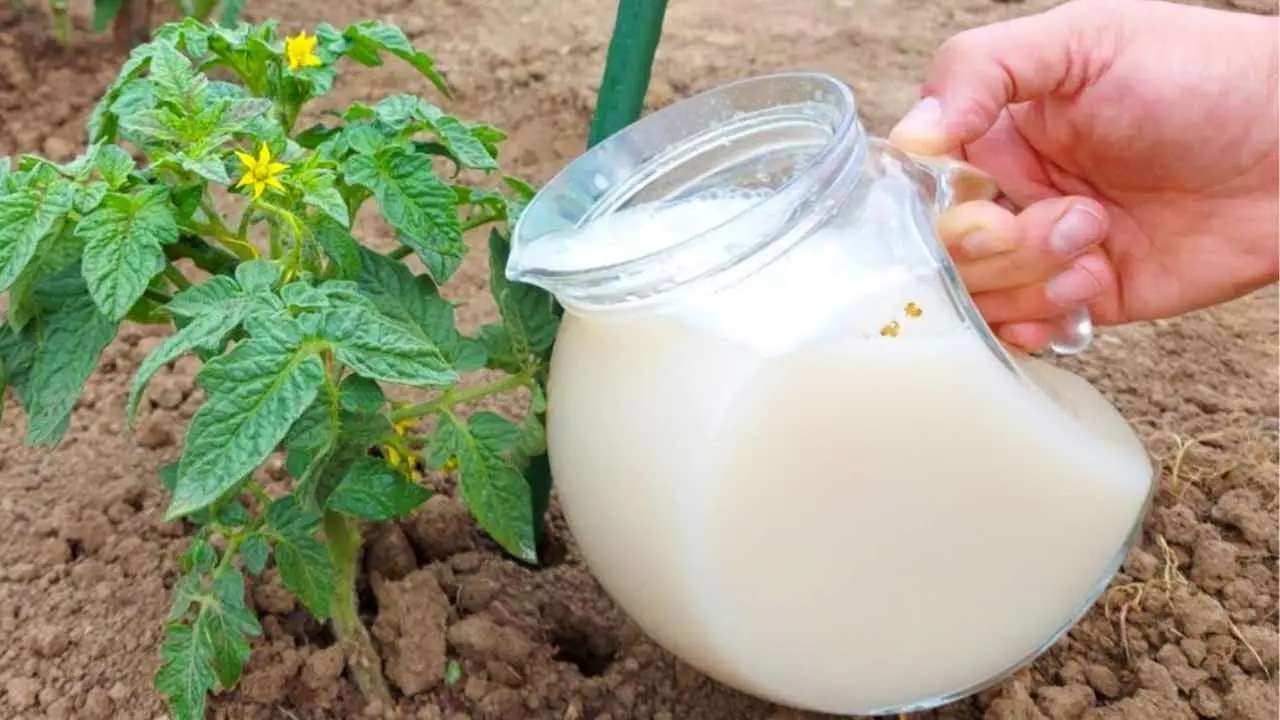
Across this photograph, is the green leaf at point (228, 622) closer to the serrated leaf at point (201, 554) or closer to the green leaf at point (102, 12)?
the serrated leaf at point (201, 554)

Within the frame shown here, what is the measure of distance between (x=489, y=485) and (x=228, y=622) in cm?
23

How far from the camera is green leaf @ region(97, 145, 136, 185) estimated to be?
3.26 feet

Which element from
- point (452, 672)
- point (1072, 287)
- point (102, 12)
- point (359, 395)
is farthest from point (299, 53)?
point (102, 12)

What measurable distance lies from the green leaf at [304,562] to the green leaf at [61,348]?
0.59 feet

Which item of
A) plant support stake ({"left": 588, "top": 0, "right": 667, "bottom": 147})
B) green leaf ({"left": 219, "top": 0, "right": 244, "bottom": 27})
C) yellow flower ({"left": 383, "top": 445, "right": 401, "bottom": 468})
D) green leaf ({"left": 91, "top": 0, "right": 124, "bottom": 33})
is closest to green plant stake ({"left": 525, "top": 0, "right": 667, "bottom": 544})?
plant support stake ({"left": 588, "top": 0, "right": 667, "bottom": 147})

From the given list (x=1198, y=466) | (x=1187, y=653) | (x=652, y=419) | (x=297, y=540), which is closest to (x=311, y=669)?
(x=297, y=540)

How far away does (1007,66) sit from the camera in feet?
3.91

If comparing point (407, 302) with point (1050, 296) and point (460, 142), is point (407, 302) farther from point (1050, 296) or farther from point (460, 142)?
point (1050, 296)

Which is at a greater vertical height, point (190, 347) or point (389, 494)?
point (190, 347)

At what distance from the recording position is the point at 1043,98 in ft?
4.26

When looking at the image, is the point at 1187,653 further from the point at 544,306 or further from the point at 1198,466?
the point at 544,306

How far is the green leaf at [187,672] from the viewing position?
105 cm

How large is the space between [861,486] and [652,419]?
15 cm

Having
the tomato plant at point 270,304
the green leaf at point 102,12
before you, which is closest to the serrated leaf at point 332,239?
the tomato plant at point 270,304
